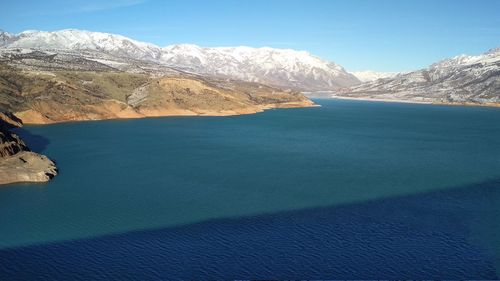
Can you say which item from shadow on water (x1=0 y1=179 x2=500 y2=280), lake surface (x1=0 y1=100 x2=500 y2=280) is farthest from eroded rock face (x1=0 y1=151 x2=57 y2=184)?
shadow on water (x1=0 y1=179 x2=500 y2=280)

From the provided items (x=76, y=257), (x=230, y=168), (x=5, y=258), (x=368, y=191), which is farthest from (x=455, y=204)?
(x=5, y=258)

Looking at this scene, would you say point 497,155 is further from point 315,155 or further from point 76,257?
point 76,257

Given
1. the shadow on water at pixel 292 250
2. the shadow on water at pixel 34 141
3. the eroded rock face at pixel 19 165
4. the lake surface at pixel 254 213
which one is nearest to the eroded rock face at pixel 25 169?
the eroded rock face at pixel 19 165

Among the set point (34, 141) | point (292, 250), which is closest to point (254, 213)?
point (292, 250)

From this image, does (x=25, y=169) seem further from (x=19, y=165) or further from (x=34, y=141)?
(x=34, y=141)

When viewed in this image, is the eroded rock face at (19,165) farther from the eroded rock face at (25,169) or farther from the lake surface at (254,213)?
the lake surface at (254,213)

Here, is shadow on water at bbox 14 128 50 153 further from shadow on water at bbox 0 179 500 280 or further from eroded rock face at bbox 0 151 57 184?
shadow on water at bbox 0 179 500 280
